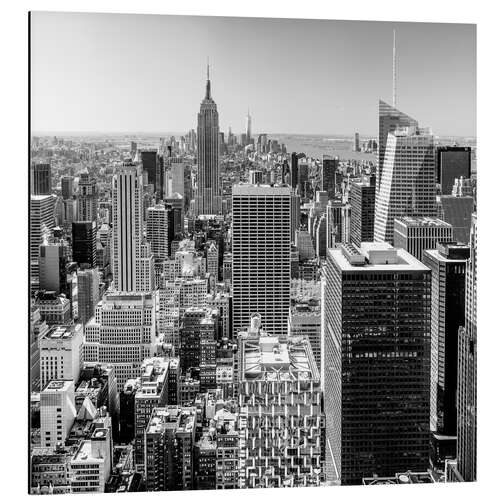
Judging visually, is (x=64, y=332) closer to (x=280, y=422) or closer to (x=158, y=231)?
(x=158, y=231)

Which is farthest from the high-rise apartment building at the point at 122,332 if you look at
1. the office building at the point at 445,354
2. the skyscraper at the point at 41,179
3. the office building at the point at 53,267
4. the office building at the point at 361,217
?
the office building at the point at 445,354

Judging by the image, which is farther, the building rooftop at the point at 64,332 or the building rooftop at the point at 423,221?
the building rooftop at the point at 423,221

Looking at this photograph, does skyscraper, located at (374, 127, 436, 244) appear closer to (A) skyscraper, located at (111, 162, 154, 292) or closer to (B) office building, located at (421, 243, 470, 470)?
(B) office building, located at (421, 243, 470, 470)

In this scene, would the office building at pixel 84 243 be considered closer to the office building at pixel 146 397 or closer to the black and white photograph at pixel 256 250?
the black and white photograph at pixel 256 250

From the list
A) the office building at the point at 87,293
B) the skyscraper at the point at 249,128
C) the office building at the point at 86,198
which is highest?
the skyscraper at the point at 249,128
